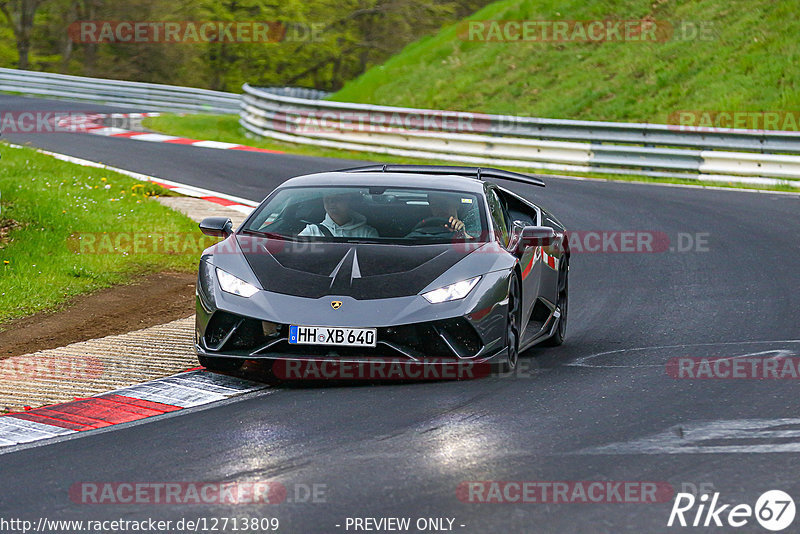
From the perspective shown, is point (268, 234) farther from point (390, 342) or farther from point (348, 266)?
point (390, 342)

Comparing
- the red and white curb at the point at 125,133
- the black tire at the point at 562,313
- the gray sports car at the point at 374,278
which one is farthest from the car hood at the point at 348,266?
the red and white curb at the point at 125,133

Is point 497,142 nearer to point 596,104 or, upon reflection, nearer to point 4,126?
point 596,104

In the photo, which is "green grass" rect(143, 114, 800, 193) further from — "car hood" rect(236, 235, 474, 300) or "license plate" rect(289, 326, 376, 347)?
"license plate" rect(289, 326, 376, 347)

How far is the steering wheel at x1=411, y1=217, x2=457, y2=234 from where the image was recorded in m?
8.07

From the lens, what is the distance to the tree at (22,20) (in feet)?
171

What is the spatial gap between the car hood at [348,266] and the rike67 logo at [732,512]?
108 inches

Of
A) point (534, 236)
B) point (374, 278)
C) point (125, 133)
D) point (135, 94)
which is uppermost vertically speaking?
point (135, 94)

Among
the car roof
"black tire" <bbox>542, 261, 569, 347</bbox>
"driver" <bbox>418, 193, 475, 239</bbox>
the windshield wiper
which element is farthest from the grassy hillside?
the windshield wiper

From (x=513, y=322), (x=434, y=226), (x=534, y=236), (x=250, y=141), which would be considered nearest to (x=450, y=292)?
(x=513, y=322)

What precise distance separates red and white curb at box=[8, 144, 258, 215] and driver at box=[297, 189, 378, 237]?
716 centimetres

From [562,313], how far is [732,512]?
4.66 metres

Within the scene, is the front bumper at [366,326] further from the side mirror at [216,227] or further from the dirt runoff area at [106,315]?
the dirt runoff area at [106,315]

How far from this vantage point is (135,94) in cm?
3478

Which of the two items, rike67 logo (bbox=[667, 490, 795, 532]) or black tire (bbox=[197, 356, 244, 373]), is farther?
black tire (bbox=[197, 356, 244, 373])
